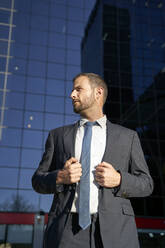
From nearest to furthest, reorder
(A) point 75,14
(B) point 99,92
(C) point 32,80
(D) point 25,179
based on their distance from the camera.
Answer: (B) point 99,92 → (D) point 25,179 → (C) point 32,80 → (A) point 75,14

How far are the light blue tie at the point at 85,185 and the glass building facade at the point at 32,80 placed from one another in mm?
19192

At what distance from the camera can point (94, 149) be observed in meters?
2.46

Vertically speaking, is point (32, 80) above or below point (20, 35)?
below

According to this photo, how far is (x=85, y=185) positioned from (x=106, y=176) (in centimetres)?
22

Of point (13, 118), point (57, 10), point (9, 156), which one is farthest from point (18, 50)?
point (9, 156)

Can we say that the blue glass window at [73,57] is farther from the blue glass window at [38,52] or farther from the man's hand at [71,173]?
the man's hand at [71,173]

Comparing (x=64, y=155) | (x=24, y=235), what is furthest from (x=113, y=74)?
(x=64, y=155)

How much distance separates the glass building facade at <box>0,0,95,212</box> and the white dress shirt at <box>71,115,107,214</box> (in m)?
19.1

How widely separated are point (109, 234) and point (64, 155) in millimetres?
722

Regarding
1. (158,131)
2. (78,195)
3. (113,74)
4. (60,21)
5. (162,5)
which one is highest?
(162,5)

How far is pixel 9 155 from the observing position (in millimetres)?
21578

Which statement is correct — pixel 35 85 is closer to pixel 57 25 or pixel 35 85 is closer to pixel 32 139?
pixel 32 139

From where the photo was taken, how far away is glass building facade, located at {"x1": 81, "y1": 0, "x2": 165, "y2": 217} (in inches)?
879

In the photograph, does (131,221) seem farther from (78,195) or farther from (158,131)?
(158,131)
